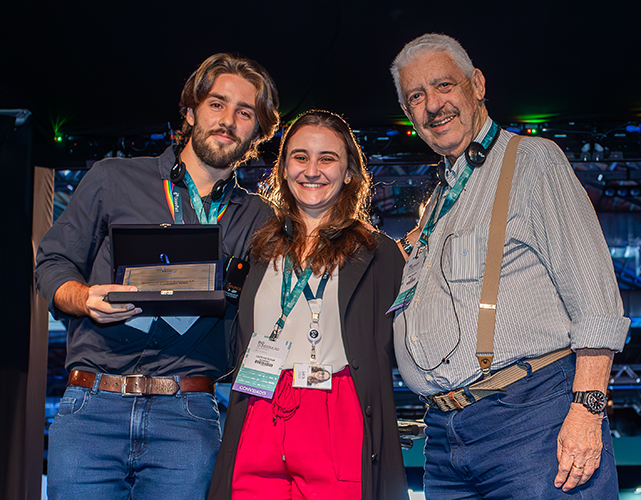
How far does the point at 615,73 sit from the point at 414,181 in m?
3.52

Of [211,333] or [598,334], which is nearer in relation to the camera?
[598,334]

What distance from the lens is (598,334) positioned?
4.91ft

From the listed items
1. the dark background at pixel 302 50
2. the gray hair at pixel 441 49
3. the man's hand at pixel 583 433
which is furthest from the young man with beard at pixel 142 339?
the dark background at pixel 302 50

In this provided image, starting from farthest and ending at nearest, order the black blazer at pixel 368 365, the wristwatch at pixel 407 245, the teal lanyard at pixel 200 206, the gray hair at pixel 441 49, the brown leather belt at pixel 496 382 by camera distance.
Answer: the wristwatch at pixel 407 245 < the teal lanyard at pixel 200 206 < the gray hair at pixel 441 49 < the black blazer at pixel 368 365 < the brown leather belt at pixel 496 382

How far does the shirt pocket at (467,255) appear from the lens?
5.66ft

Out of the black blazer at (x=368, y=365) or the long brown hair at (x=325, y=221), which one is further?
the long brown hair at (x=325, y=221)

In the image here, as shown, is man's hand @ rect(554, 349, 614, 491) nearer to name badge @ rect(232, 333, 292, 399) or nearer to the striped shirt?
the striped shirt

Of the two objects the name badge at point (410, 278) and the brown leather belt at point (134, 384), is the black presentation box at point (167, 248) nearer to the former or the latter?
the brown leather belt at point (134, 384)

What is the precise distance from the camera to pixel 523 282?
1.69 meters

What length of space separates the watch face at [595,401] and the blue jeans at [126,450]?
1.24 meters

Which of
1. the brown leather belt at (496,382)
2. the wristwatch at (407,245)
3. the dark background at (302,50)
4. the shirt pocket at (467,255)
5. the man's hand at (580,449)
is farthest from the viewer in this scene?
the dark background at (302,50)

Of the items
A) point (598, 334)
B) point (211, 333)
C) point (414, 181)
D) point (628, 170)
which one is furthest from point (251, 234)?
point (628, 170)

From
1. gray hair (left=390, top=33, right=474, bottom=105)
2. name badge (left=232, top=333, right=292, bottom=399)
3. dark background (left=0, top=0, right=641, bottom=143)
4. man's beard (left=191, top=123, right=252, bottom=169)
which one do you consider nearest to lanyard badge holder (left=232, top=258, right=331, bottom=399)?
name badge (left=232, top=333, right=292, bottom=399)

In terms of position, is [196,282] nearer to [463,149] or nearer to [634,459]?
[463,149]
